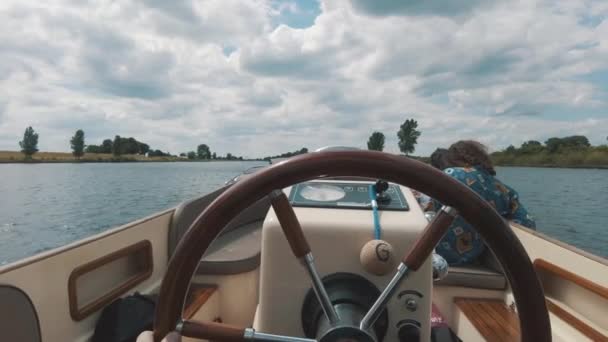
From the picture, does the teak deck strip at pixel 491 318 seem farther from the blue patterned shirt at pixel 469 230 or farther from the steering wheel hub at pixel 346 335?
the steering wheel hub at pixel 346 335

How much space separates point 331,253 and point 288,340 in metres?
0.28

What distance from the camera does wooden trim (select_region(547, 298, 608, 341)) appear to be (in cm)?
148

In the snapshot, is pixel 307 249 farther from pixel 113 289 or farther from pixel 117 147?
pixel 117 147

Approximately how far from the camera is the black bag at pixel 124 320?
4.80 ft

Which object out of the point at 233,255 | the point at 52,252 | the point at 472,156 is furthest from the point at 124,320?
the point at 472,156

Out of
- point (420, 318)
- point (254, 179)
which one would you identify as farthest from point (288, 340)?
point (420, 318)

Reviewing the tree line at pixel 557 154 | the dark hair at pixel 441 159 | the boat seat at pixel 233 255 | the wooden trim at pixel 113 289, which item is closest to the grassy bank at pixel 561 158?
the tree line at pixel 557 154

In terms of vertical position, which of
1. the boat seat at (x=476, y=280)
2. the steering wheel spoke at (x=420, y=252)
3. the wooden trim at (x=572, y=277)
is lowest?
the boat seat at (x=476, y=280)

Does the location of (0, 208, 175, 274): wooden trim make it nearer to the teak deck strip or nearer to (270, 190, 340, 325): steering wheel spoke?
(270, 190, 340, 325): steering wheel spoke

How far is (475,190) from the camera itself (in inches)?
87.4

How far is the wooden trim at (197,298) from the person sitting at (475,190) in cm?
135

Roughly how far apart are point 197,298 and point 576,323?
1780 mm

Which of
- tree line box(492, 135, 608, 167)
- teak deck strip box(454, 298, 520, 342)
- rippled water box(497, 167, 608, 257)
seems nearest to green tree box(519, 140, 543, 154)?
tree line box(492, 135, 608, 167)

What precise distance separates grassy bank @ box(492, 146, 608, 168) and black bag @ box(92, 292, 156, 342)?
125ft
